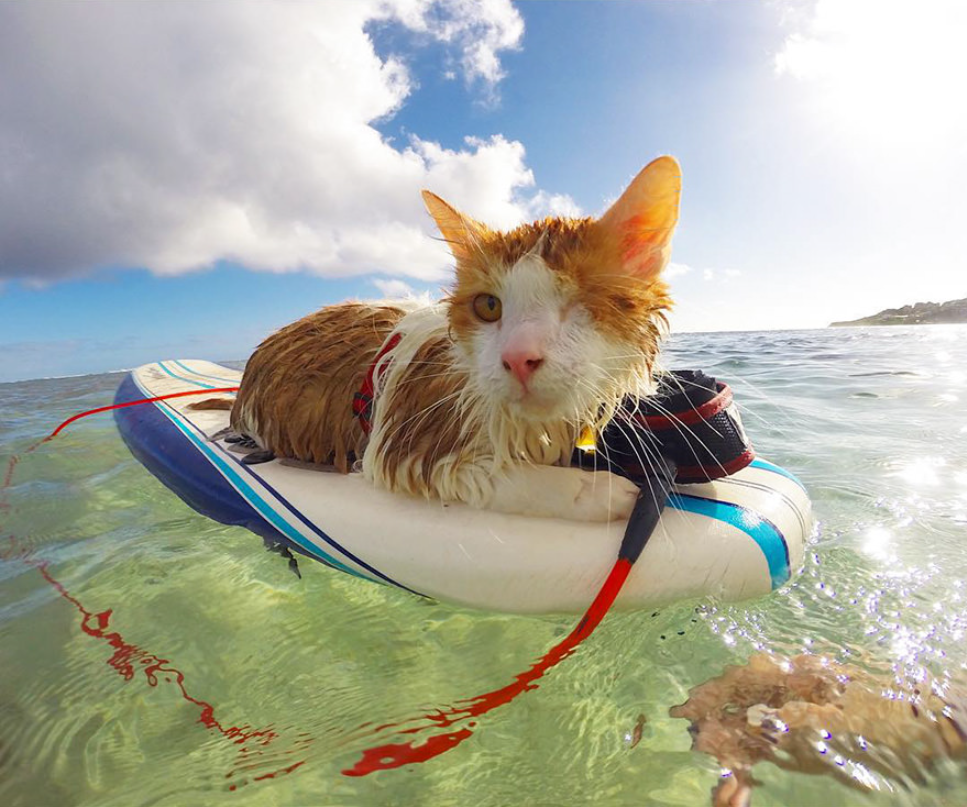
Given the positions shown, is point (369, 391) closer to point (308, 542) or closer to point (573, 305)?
point (308, 542)

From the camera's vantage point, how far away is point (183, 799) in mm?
1141

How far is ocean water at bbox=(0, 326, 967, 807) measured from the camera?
45.8 inches

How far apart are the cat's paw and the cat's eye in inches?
24.9

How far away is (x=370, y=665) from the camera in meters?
1.60

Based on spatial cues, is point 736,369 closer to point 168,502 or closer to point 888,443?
point 888,443

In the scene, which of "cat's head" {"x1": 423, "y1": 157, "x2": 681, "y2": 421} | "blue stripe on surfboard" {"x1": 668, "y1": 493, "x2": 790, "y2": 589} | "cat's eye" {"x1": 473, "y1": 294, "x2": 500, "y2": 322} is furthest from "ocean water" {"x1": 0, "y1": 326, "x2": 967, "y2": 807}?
"cat's eye" {"x1": 473, "y1": 294, "x2": 500, "y2": 322}

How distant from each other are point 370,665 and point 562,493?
83 centimetres

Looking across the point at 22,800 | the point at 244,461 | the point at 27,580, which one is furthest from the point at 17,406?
the point at 22,800

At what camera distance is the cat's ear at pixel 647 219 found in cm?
131

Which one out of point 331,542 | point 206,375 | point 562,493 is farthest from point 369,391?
point 206,375

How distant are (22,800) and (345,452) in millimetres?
1346

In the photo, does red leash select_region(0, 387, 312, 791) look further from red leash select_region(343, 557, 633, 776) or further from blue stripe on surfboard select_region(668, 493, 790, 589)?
blue stripe on surfboard select_region(668, 493, 790, 589)

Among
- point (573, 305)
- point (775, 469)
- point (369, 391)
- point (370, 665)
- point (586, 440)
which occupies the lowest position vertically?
point (370, 665)

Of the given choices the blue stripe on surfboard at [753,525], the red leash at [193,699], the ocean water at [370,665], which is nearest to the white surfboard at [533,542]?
the blue stripe on surfboard at [753,525]
